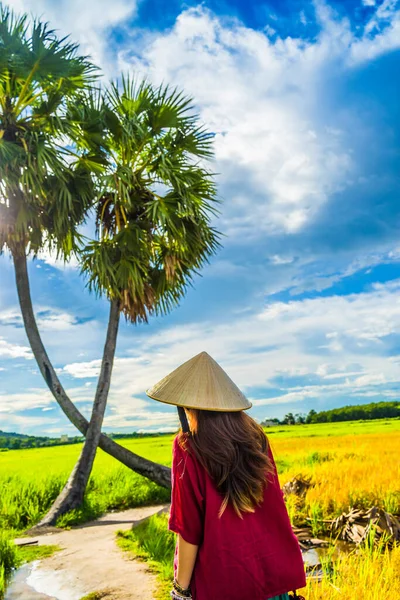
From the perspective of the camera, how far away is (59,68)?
36.0 ft

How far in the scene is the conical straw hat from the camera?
2530mm

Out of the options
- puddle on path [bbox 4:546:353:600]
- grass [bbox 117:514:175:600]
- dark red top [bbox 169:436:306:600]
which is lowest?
puddle on path [bbox 4:546:353:600]

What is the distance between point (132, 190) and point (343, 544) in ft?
28.3

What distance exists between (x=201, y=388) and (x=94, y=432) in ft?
32.6

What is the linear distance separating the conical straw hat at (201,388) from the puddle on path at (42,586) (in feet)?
12.3

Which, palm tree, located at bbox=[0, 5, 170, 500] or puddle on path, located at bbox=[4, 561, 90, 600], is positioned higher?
palm tree, located at bbox=[0, 5, 170, 500]

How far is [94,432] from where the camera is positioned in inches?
470

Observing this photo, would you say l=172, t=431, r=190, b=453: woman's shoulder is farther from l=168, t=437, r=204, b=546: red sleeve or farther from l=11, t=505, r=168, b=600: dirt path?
l=11, t=505, r=168, b=600: dirt path

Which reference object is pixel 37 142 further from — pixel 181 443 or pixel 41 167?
pixel 181 443

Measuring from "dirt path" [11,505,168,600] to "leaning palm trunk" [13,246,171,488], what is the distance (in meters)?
3.62

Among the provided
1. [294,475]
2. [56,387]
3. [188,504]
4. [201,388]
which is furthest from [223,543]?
[56,387]

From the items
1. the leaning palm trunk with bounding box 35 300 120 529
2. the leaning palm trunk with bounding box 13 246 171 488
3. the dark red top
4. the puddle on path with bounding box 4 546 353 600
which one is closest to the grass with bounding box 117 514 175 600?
the puddle on path with bounding box 4 546 353 600

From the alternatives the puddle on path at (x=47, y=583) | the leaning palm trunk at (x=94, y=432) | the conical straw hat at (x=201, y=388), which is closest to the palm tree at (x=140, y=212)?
the leaning palm trunk at (x=94, y=432)

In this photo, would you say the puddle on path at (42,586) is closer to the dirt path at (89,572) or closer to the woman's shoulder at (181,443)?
the dirt path at (89,572)
